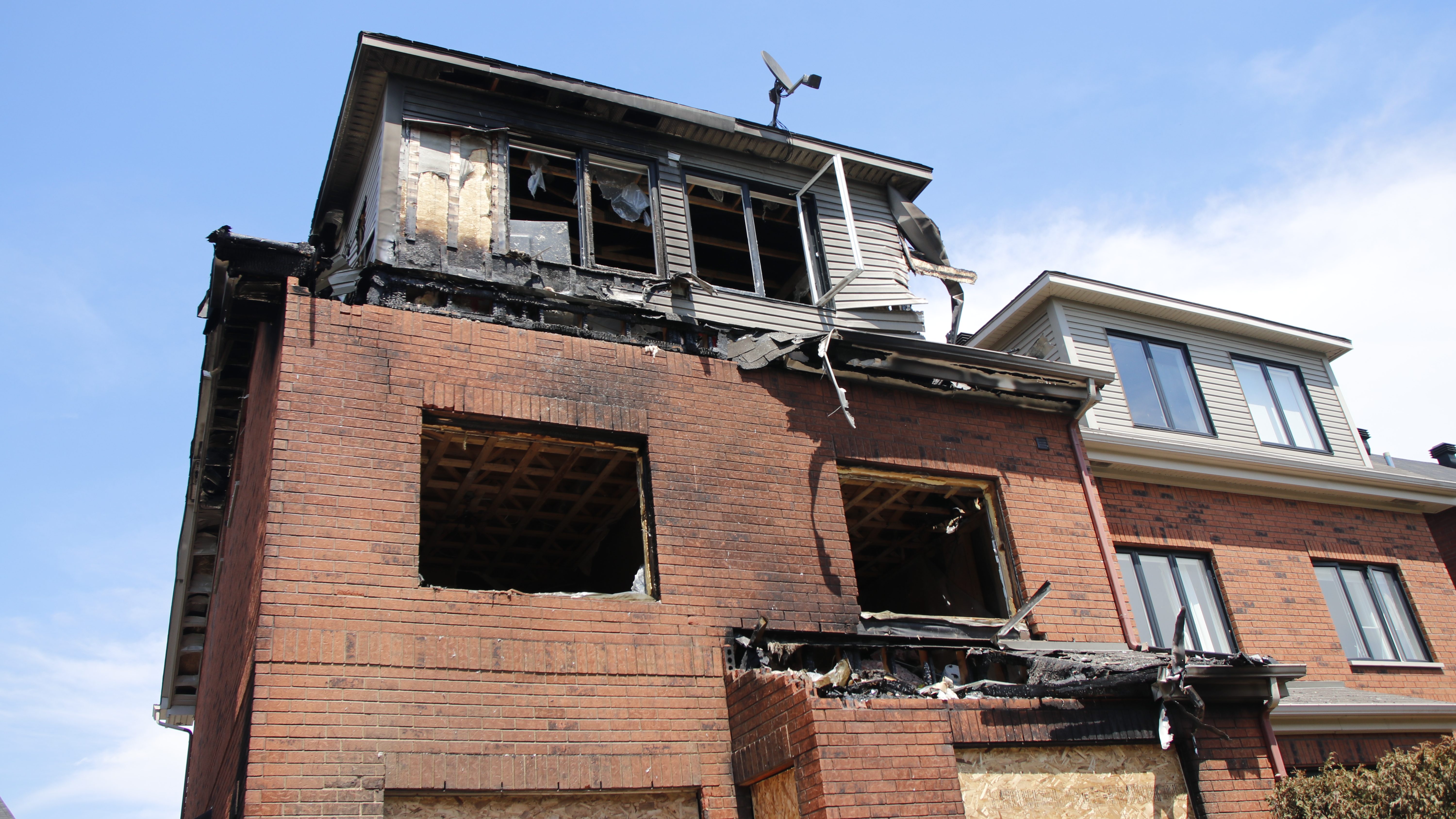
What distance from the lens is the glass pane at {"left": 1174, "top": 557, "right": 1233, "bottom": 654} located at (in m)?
13.2

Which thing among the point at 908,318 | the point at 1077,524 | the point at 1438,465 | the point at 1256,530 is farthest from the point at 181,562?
the point at 1438,465

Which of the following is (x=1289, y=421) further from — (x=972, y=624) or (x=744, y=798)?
(x=744, y=798)

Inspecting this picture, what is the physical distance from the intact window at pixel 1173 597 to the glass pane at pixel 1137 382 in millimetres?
2288

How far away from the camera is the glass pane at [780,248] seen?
1281 centimetres

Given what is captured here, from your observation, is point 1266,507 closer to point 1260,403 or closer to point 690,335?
point 1260,403

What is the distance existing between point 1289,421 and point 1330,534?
2245 millimetres

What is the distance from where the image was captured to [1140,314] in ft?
52.6

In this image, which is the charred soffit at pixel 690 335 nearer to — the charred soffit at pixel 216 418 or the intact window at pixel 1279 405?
the charred soffit at pixel 216 418

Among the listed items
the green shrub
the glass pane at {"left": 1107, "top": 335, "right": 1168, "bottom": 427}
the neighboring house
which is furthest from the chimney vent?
the green shrub

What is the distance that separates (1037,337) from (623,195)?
291 inches

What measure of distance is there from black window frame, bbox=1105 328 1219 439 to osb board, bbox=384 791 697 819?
9.57 metres

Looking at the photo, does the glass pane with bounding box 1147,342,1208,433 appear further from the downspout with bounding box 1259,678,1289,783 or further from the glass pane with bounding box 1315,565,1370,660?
the downspout with bounding box 1259,678,1289,783

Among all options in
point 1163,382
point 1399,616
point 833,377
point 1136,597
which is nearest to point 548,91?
point 833,377

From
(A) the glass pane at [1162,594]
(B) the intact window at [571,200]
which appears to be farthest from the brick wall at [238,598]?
(A) the glass pane at [1162,594]
